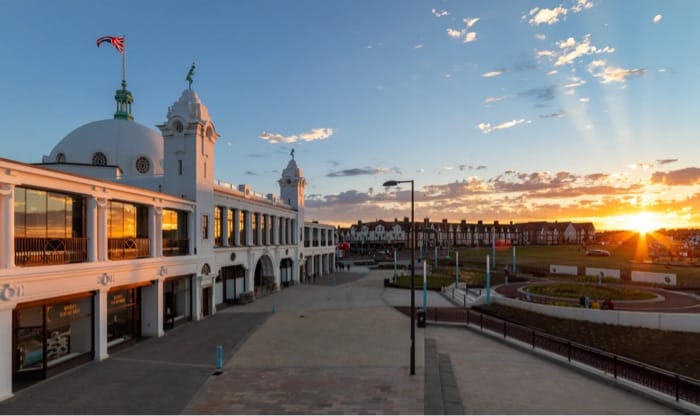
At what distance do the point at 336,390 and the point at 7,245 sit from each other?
12.6 m

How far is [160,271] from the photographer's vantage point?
78.3ft

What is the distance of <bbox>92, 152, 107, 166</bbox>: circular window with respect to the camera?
36156mm

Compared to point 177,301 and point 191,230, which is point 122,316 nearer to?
point 177,301

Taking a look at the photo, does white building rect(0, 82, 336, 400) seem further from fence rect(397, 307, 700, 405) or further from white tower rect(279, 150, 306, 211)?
fence rect(397, 307, 700, 405)

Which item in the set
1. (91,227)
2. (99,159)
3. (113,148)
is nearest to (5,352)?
(91,227)

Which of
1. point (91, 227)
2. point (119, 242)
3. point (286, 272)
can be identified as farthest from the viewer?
point (286, 272)

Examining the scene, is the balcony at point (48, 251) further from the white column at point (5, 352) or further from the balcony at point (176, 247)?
the balcony at point (176, 247)

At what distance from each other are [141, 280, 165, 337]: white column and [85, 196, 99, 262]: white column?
5.46 meters

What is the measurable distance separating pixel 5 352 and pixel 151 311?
9545 mm

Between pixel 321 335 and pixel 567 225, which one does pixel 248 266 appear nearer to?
pixel 321 335

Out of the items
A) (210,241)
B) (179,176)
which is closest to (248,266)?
(210,241)

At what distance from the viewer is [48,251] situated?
16.5 metres

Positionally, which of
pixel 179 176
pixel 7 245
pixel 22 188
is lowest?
pixel 7 245

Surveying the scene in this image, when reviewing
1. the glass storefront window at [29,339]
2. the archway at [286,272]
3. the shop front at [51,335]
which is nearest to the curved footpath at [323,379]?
the shop front at [51,335]
